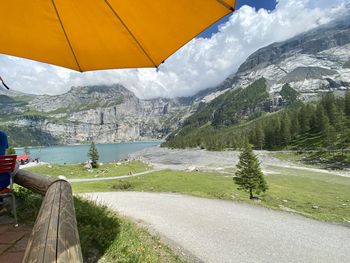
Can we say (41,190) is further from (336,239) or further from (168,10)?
(336,239)

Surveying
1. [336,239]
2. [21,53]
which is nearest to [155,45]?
[21,53]

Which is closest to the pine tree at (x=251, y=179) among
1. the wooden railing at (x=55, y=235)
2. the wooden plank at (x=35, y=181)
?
the wooden plank at (x=35, y=181)

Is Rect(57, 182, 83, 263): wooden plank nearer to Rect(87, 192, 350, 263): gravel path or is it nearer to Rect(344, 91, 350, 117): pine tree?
Rect(87, 192, 350, 263): gravel path

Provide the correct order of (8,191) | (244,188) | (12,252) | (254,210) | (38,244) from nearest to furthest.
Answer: (38,244), (12,252), (8,191), (254,210), (244,188)

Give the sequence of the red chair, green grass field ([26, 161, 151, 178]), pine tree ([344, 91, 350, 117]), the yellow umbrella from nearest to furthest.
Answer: the yellow umbrella
the red chair
green grass field ([26, 161, 151, 178])
pine tree ([344, 91, 350, 117])

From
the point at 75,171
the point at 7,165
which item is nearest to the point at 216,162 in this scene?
the point at 75,171

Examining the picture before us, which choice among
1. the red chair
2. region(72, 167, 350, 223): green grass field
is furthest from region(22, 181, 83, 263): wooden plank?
region(72, 167, 350, 223): green grass field

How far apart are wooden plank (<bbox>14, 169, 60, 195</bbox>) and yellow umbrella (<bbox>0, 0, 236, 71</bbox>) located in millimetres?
2187

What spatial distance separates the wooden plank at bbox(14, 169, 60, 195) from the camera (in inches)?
187

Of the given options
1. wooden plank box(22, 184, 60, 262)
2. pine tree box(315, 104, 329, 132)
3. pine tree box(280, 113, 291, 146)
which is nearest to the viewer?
wooden plank box(22, 184, 60, 262)

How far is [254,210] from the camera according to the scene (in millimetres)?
14008

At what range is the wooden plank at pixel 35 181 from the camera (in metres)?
4.75

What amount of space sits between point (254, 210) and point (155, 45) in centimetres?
1276

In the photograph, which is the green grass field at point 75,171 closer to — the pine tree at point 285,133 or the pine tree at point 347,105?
the pine tree at point 285,133
